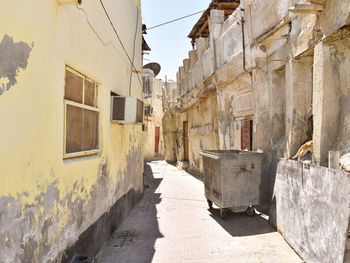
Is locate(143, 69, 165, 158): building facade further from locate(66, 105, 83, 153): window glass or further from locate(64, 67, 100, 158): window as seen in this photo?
locate(66, 105, 83, 153): window glass

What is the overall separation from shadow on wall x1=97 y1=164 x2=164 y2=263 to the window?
5.41 feet

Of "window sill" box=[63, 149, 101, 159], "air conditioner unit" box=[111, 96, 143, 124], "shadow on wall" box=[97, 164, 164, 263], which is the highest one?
"air conditioner unit" box=[111, 96, 143, 124]

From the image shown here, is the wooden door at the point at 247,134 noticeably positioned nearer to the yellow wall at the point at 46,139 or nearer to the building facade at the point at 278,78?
the building facade at the point at 278,78

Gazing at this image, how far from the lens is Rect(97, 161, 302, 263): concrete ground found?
3801 mm

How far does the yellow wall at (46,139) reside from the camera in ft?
6.23

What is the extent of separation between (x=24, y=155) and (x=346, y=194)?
328cm

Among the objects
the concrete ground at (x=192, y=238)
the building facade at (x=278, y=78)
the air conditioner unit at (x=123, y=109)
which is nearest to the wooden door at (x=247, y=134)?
the building facade at (x=278, y=78)

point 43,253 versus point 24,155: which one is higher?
point 24,155

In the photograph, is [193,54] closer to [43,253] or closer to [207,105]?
[207,105]

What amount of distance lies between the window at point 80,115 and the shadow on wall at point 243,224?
3042 mm

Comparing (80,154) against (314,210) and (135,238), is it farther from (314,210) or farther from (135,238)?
(314,210)

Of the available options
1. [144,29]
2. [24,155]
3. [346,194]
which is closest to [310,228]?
[346,194]

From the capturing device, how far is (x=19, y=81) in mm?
1984

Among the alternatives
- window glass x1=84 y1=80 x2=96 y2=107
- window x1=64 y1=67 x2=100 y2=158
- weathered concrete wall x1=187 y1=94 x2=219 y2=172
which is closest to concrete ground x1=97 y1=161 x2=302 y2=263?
window x1=64 y1=67 x2=100 y2=158
